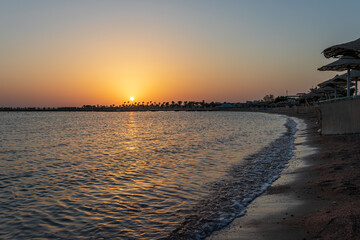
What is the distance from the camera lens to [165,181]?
387 inches

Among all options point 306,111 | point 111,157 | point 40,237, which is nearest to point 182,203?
point 40,237

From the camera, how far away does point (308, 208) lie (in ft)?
19.2

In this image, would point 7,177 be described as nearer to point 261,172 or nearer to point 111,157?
point 111,157

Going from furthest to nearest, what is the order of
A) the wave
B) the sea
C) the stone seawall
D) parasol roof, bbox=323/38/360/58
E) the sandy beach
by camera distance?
the stone seawall, parasol roof, bbox=323/38/360/58, the sea, the wave, the sandy beach

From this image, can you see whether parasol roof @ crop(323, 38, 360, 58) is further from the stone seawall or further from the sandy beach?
the sandy beach

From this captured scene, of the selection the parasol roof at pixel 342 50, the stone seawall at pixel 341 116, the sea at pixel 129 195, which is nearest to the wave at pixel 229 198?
the sea at pixel 129 195

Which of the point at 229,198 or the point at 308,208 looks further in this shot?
the point at 229,198

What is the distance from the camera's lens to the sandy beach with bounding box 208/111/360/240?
4.59 meters

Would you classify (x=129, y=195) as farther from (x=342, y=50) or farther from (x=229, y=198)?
(x=342, y=50)

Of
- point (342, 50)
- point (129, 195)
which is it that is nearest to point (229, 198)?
point (129, 195)

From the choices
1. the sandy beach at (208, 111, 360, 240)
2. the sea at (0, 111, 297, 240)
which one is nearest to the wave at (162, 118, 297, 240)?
the sea at (0, 111, 297, 240)

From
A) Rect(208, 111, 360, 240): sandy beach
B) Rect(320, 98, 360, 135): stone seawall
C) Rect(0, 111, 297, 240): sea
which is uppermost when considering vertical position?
Rect(320, 98, 360, 135): stone seawall

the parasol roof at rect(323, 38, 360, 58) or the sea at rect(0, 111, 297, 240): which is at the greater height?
the parasol roof at rect(323, 38, 360, 58)

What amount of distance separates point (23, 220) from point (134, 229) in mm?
2520
